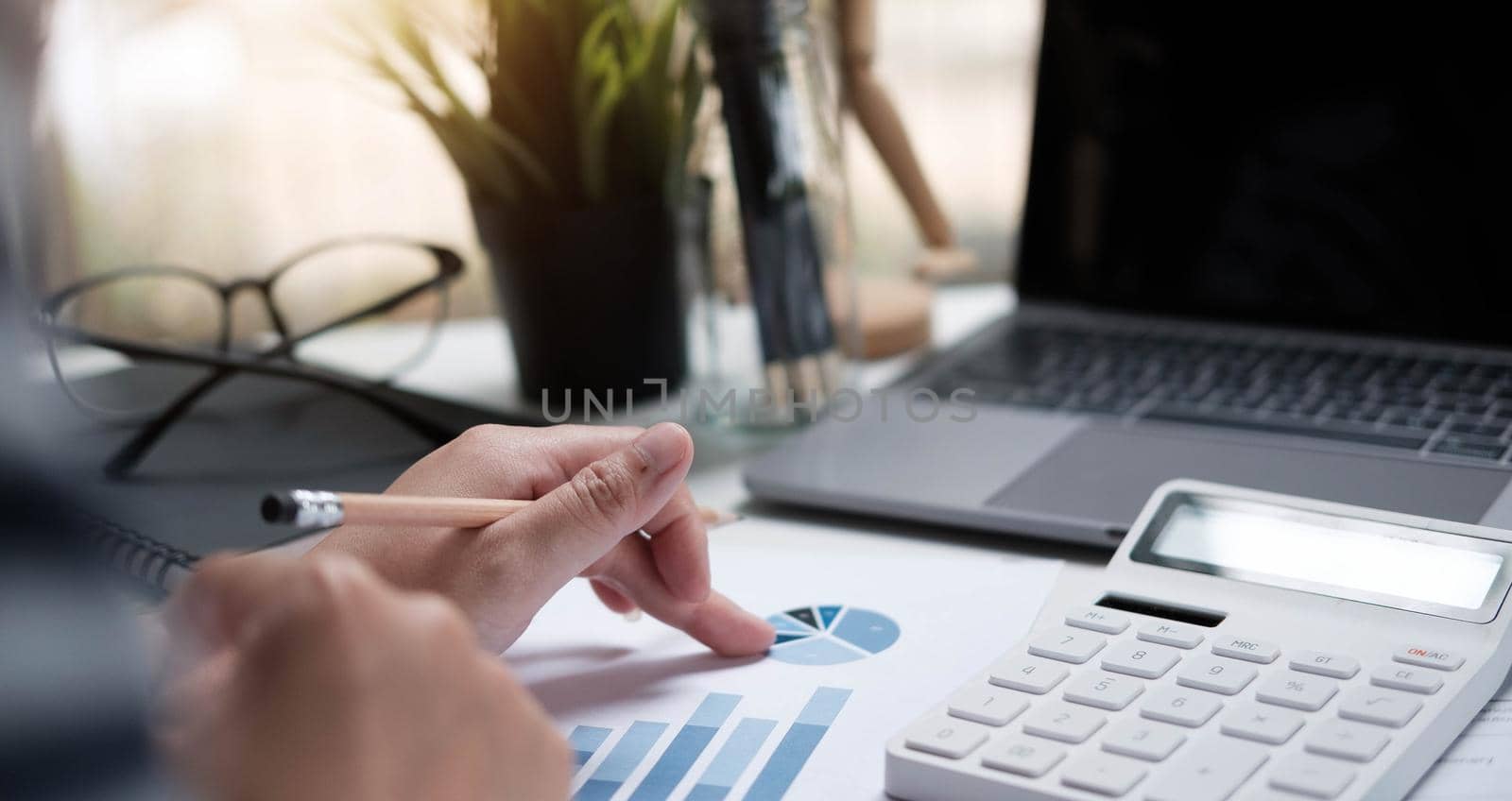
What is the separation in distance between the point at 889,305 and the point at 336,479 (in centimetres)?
42

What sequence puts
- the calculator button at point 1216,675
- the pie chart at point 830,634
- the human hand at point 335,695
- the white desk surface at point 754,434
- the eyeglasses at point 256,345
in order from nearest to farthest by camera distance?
the human hand at point 335,695, the calculator button at point 1216,675, the pie chart at point 830,634, the white desk surface at point 754,434, the eyeglasses at point 256,345

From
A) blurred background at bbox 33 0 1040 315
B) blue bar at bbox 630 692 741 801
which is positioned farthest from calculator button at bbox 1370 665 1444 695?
blurred background at bbox 33 0 1040 315

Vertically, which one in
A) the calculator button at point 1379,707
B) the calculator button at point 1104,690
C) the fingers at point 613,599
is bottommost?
the fingers at point 613,599

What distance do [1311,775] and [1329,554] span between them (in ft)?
0.47

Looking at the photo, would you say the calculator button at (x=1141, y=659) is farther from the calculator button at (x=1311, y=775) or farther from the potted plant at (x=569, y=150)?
the potted plant at (x=569, y=150)

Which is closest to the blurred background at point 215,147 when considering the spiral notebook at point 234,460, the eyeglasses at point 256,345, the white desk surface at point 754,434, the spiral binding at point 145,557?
the eyeglasses at point 256,345

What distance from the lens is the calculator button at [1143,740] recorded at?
0.37 m

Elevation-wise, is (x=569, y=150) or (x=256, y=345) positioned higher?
(x=569, y=150)

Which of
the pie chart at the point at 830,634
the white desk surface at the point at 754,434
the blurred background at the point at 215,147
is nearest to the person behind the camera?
the pie chart at the point at 830,634

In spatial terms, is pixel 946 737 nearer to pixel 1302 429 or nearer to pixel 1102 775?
pixel 1102 775

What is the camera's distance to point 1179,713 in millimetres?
386

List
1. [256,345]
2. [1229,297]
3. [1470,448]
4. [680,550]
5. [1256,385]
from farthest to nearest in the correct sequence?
[256,345] < [1229,297] < [1256,385] < [1470,448] < [680,550]

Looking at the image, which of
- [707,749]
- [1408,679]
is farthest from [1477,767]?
[707,749]

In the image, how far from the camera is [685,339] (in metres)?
0.83
